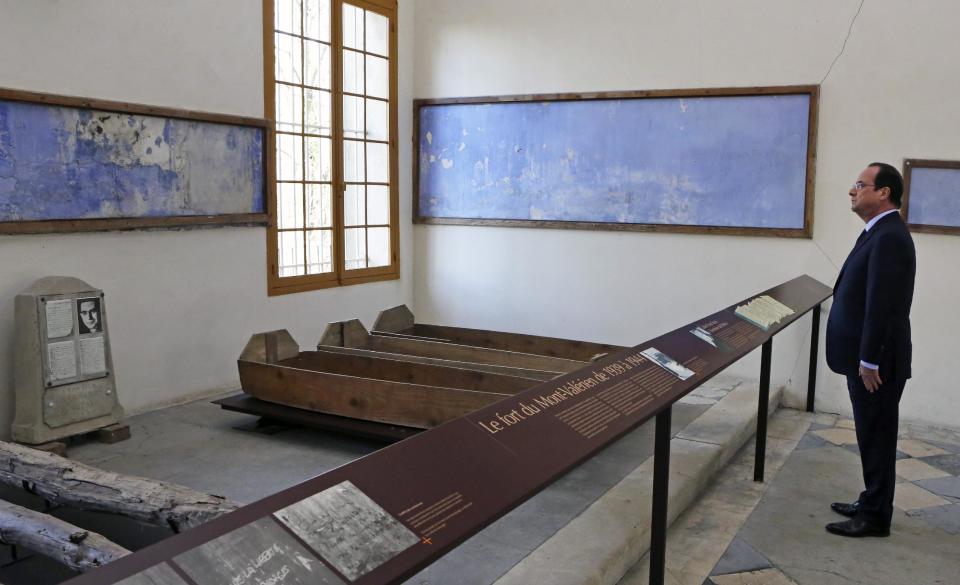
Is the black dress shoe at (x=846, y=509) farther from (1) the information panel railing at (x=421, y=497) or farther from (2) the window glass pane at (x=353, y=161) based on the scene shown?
(2) the window glass pane at (x=353, y=161)

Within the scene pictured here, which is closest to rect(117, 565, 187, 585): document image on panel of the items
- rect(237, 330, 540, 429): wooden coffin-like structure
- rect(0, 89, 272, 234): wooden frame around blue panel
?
rect(237, 330, 540, 429): wooden coffin-like structure

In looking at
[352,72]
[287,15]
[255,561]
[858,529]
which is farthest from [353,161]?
[255,561]

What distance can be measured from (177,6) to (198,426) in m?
2.79

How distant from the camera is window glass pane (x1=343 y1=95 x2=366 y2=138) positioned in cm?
719

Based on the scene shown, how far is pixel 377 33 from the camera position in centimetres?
746

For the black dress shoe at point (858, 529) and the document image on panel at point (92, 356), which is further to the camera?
the document image on panel at point (92, 356)

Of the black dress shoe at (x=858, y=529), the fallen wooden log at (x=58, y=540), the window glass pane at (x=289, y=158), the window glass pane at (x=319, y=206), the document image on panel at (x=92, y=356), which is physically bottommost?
the black dress shoe at (x=858, y=529)

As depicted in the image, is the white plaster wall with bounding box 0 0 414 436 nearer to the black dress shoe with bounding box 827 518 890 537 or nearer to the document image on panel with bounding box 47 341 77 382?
the document image on panel with bounding box 47 341 77 382

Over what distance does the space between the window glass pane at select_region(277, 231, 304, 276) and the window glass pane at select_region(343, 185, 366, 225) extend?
21.9 inches

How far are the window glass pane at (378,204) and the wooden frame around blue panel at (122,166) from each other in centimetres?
131

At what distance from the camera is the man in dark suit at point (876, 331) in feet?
12.2

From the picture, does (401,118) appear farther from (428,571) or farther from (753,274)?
(428,571)

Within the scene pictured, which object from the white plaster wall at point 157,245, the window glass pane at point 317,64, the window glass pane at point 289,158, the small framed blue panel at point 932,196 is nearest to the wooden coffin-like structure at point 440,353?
the white plaster wall at point 157,245

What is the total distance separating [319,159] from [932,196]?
4.56 m
